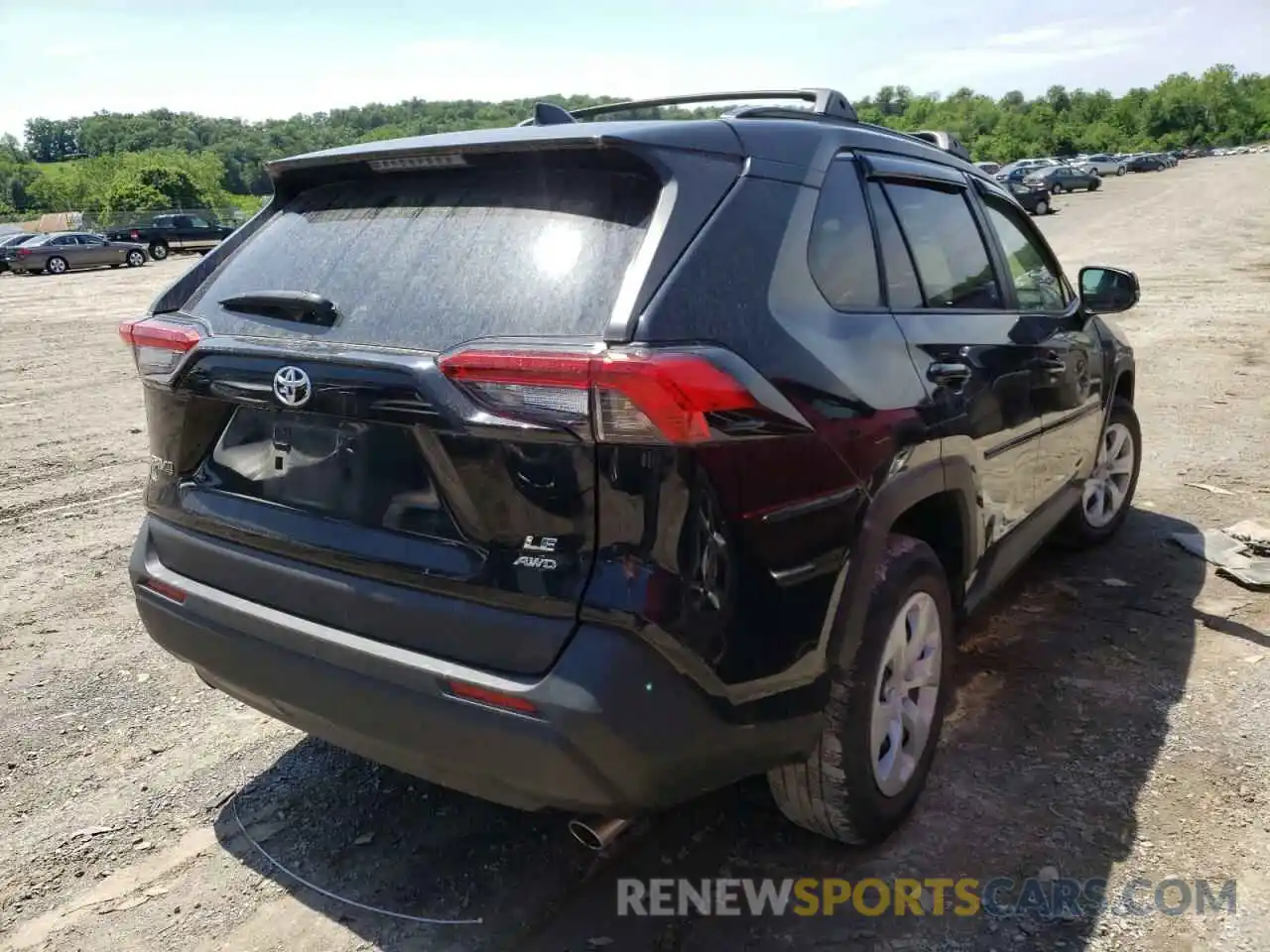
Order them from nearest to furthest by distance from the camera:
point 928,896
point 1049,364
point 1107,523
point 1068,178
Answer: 1. point 928,896
2. point 1049,364
3. point 1107,523
4. point 1068,178

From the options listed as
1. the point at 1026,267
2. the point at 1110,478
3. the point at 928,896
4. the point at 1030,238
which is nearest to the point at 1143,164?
the point at 1110,478

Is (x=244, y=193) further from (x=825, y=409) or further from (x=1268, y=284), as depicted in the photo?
(x=825, y=409)

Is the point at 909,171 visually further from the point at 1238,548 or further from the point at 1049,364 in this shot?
the point at 1238,548

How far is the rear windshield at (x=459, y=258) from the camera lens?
2.09 m

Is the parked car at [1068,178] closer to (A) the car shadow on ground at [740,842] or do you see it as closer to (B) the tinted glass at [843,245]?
(A) the car shadow on ground at [740,842]

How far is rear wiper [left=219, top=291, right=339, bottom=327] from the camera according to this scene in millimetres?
2332

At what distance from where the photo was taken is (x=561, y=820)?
2.86 m

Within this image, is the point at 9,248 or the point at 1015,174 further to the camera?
the point at 1015,174

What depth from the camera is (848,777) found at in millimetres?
2490

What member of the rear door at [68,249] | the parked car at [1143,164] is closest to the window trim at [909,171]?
the rear door at [68,249]

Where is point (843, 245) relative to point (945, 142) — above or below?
below

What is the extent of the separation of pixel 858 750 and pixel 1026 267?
227cm

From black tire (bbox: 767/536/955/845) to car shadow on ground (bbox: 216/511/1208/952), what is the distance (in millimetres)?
143

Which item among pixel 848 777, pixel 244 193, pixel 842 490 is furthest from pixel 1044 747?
pixel 244 193
